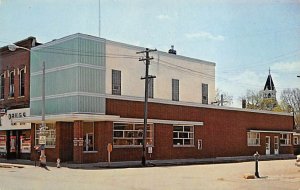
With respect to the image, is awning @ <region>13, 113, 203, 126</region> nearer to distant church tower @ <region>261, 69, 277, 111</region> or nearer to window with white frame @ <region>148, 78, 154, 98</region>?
window with white frame @ <region>148, 78, 154, 98</region>

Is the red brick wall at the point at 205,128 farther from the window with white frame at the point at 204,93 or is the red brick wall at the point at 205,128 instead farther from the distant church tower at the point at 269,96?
the distant church tower at the point at 269,96

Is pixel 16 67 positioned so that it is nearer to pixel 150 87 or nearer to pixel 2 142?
pixel 2 142

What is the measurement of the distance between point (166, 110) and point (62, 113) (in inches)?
349

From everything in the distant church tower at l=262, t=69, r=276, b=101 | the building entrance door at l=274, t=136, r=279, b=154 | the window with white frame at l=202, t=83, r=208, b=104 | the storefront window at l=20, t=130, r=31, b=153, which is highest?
the distant church tower at l=262, t=69, r=276, b=101

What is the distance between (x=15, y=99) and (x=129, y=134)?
1096 cm

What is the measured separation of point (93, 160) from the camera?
33000 mm

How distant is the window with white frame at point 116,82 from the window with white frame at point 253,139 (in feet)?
55.8

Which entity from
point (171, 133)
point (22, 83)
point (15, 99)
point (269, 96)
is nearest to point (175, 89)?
point (171, 133)

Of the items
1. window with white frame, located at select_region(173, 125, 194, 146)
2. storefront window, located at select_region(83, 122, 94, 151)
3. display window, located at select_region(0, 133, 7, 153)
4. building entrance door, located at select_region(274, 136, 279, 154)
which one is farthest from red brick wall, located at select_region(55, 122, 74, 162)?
building entrance door, located at select_region(274, 136, 279, 154)

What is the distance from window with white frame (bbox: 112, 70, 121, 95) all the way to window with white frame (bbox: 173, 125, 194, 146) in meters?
6.02

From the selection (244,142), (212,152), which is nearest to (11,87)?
(212,152)

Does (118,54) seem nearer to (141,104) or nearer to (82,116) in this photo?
(141,104)

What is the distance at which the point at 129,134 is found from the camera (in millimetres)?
35750

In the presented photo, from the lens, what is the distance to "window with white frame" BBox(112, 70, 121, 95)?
36.4 metres
